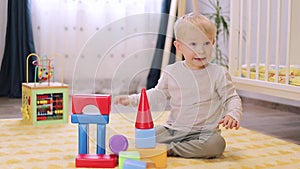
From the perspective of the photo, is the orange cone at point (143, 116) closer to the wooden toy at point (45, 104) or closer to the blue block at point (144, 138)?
the blue block at point (144, 138)

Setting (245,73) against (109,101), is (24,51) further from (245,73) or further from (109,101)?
(109,101)

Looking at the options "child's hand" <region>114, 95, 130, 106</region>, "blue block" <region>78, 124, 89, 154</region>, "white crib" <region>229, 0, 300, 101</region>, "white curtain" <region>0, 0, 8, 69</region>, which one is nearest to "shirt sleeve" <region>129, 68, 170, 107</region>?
"child's hand" <region>114, 95, 130, 106</region>

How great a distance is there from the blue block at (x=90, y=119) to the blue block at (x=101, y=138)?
0.02 meters

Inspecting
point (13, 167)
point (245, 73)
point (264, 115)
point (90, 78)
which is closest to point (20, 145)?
point (13, 167)

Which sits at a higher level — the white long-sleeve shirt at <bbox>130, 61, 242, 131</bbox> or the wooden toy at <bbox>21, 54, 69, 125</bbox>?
the white long-sleeve shirt at <bbox>130, 61, 242, 131</bbox>

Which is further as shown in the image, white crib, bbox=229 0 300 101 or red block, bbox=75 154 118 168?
white crib, bbox=229 0 300 101

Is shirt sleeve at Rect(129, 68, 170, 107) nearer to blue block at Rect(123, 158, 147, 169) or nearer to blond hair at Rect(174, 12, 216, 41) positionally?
blond hair at Rect(174, 12, 216, 41)

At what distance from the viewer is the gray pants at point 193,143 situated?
135 cm

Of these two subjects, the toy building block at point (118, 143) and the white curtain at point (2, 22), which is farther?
the white curtain at point (2, 22)

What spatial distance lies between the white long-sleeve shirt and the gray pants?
2cm

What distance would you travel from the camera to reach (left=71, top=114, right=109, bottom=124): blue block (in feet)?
4.09

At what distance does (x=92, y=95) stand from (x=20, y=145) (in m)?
0.41

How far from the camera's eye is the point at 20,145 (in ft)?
4.99

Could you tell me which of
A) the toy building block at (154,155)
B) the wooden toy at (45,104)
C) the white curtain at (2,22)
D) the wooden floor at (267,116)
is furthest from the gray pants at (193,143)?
the white curtain at (2,22)
